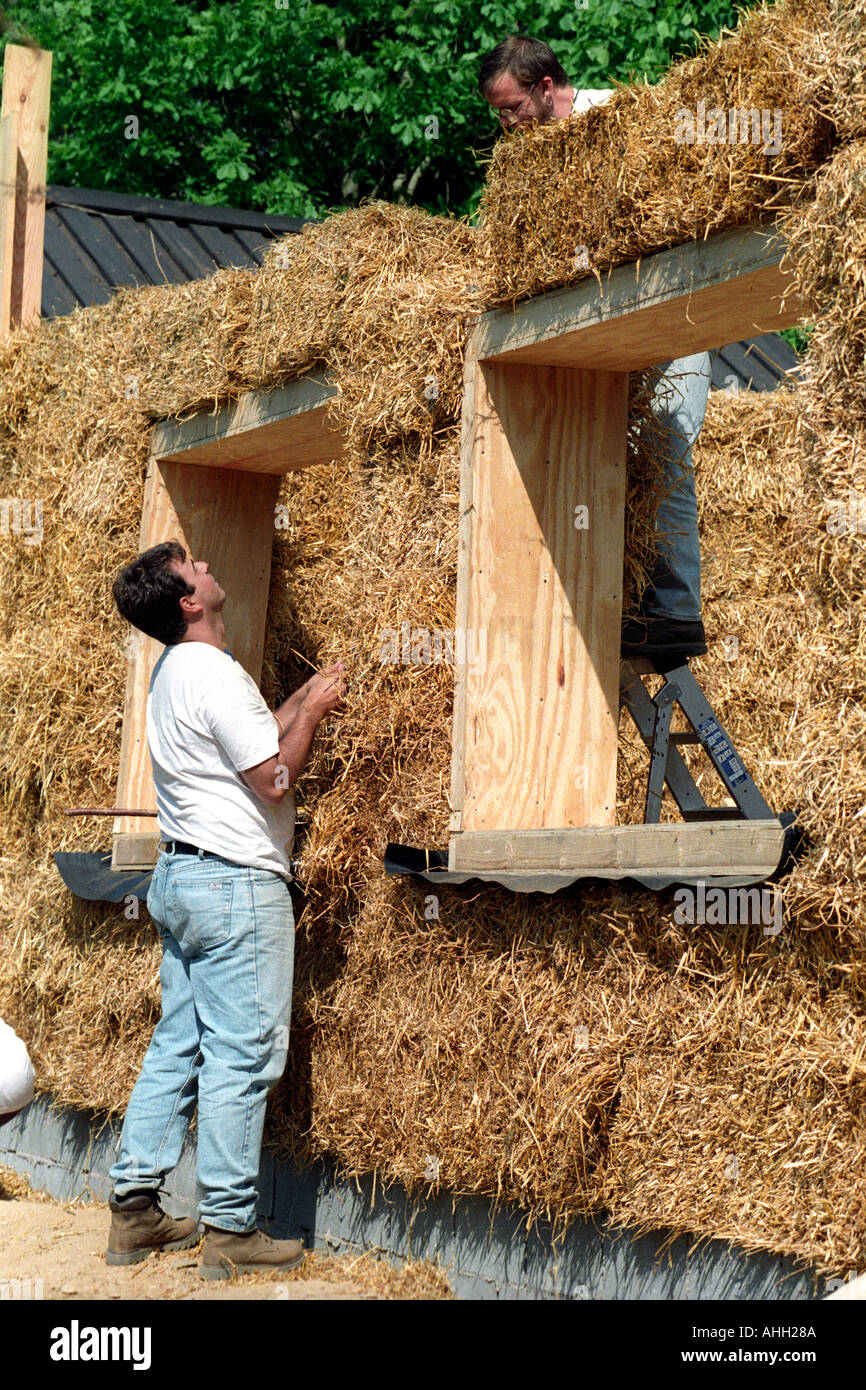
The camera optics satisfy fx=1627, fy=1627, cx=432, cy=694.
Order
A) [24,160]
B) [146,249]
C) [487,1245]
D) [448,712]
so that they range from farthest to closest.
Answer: [146,249]
[24,160]
[448,712]
[487,1245]

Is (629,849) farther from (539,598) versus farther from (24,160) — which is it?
(24,160)

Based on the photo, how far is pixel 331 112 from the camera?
748 inches

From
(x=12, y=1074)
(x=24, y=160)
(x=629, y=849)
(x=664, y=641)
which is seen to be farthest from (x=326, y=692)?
(x=24, y=160)

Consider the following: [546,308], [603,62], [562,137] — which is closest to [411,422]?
[546,308]

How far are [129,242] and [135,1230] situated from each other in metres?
9.12

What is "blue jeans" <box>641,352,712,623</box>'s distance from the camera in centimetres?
527

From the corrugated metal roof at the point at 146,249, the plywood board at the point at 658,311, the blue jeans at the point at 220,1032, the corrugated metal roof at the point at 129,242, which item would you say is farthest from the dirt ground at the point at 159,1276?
the corrugated metal roof at the point at 129,242

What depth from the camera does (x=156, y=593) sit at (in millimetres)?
5527

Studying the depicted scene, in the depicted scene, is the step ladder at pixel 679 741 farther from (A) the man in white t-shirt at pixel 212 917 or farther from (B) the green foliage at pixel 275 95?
(B) the green foliage at pixel 275 95

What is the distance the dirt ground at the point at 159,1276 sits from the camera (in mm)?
4805

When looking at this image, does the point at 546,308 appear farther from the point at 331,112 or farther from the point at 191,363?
the point at 331,112

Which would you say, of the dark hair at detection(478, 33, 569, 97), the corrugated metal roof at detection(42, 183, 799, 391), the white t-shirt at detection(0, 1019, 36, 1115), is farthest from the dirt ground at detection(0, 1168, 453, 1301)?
the corrugated metal roof at detection(42, 183, 799, 391)

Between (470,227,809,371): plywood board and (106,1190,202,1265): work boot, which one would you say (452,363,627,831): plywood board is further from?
(106,1190,202,1265): work boot

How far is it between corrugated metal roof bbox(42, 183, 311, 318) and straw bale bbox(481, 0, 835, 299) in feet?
23.2
